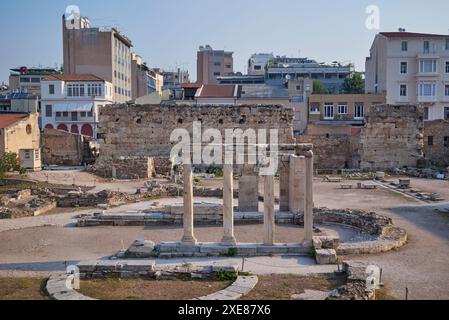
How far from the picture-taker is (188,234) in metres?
14.1

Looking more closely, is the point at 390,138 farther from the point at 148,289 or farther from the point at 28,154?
the point at 148,289

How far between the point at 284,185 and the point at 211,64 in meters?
85.6

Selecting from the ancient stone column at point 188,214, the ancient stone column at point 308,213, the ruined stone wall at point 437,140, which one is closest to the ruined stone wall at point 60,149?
the ancient stone column at point 188,214

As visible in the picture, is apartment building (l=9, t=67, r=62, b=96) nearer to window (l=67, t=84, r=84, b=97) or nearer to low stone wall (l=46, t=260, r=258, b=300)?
window (l=67, t=84, r=84, b=97)

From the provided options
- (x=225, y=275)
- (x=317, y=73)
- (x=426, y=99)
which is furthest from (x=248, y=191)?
(x=317, y=73)

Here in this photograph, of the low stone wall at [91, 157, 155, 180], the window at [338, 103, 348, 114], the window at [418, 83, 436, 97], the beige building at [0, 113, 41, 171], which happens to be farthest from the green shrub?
the window at [418, 83, 436, 97]

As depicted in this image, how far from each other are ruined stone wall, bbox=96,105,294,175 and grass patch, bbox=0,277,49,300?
22.6 meters

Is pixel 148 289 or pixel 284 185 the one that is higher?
pixel 284 185

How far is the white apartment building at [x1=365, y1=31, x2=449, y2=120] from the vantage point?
5388cm

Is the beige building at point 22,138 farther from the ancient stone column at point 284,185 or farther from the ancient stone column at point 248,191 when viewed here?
the ancient stone column at point 284,185

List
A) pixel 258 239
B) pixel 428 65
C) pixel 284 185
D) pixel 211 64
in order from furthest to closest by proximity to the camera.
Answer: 1. pixel 211 64
2. pixel 428 65
3. pixel 284 185
4. pixel 258 239

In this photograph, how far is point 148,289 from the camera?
35.6 ft

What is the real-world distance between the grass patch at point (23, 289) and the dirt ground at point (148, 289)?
83 cm
